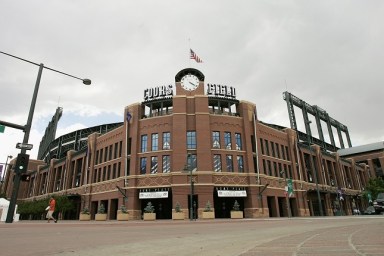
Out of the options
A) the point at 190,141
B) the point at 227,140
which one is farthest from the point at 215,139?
the point at 190,141

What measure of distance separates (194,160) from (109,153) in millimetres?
16551

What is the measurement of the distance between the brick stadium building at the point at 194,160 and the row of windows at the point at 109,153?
161 millimetres

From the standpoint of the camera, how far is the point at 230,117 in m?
43.7

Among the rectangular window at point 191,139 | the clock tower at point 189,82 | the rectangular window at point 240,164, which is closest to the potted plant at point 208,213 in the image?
the rectangular window at point 240,164

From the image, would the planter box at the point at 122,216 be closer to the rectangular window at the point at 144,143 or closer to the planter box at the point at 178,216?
the planter box at the point at 178,216

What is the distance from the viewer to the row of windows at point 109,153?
152ft

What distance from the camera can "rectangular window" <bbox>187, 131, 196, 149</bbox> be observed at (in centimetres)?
4094

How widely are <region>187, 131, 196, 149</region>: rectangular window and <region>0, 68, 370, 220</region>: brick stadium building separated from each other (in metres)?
0.14

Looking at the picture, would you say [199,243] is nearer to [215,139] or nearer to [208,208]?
[208,208]

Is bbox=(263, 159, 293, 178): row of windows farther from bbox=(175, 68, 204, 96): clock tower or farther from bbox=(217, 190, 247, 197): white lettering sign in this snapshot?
bbox=(175, 68, 204, 96): clock tower

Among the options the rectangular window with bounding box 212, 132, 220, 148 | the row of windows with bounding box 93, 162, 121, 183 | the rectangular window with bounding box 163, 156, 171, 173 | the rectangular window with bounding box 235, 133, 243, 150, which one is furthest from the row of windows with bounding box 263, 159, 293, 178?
the row of windows with bounding box 93, 162, 121, 183

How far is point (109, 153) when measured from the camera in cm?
4875

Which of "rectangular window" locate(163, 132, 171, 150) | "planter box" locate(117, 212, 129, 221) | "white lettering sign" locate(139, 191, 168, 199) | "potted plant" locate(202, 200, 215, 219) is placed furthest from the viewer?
"rectangular window" locate(163, 132, 171, 150)

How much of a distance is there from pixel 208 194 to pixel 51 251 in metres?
32.6
